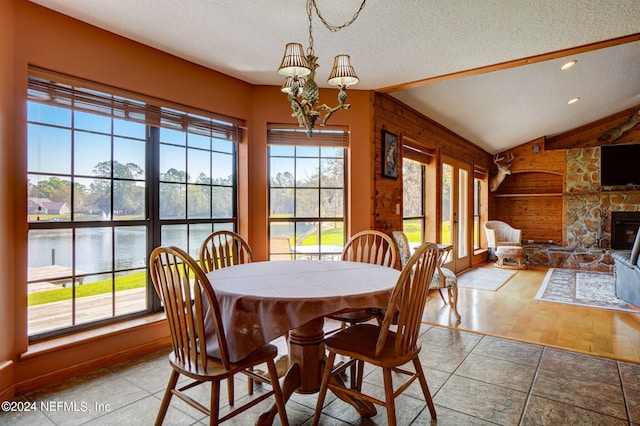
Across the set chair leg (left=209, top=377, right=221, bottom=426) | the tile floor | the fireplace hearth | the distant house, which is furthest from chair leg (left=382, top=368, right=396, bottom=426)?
the fireplace hearth

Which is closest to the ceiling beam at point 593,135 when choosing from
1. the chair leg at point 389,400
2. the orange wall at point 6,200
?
the chair leg at point 389,400

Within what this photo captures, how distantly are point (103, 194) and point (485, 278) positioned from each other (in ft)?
18.8

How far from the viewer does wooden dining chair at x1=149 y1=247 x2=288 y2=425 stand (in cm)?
152

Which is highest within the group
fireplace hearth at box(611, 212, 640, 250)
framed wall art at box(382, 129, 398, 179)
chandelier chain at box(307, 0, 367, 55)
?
chandelier chain at box(307, 0, 367, 55)

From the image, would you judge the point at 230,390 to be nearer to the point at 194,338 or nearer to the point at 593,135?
the point at 194,338

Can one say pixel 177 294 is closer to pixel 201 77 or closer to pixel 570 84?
pixel 201 77

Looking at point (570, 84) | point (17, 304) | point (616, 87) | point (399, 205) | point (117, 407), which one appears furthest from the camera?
point (616, 87)

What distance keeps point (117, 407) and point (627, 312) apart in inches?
199

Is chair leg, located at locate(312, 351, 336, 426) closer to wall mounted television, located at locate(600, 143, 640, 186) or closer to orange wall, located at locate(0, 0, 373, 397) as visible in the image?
orange wall, located at locate(0, 0, 373, 397)

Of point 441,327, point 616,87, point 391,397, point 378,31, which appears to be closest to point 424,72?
point 378,31

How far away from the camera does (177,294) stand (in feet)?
5.28

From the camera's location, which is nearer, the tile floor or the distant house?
the tile floor

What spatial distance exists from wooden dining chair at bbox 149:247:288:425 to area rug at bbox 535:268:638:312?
4.51 metres

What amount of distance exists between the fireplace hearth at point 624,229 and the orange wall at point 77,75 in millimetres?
7391
